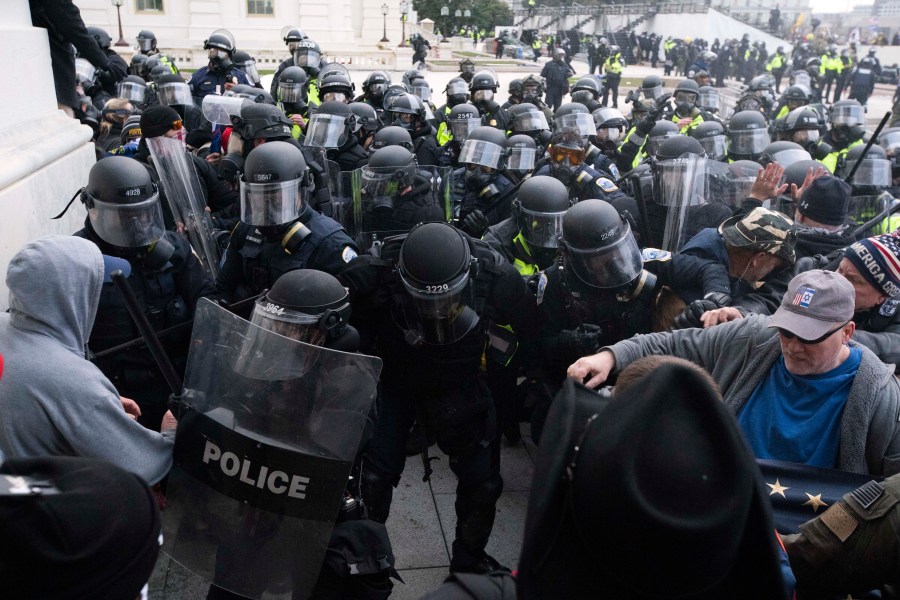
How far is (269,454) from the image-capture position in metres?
2.10

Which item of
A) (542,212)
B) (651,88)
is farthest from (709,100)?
(542,212)

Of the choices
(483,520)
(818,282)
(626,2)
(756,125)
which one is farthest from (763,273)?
(626,2)

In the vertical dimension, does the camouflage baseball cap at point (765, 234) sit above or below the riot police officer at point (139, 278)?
above

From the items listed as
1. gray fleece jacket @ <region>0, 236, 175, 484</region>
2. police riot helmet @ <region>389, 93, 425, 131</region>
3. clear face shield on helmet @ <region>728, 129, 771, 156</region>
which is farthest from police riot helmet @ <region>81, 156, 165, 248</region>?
clear face shield on helmet @ <region>728, 129, 771, 156</region>

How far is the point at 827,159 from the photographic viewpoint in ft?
25.6

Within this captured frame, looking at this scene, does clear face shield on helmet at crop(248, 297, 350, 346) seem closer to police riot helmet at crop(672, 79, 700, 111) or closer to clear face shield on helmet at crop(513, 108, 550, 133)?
clear face shield on helmet at crop(513, 108, 550, 133)

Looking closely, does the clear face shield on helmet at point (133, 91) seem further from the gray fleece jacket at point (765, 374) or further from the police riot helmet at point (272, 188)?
the gray fleece jacket at point (765, 374)

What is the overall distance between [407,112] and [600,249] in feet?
17.1

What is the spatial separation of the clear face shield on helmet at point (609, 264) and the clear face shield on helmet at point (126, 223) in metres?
2.05

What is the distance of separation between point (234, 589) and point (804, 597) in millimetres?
1677

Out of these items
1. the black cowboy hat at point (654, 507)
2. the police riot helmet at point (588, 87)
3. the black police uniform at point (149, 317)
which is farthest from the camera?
the police riot helmet at point (588, 87)

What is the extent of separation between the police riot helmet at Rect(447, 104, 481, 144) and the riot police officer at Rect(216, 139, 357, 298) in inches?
171

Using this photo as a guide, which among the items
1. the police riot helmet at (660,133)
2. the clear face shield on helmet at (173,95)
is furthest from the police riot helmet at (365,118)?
the police riot helmet at (660,133)

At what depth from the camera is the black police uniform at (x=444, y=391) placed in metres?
3.37
